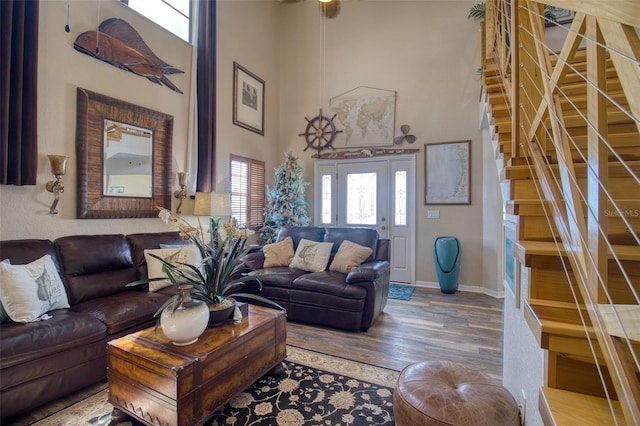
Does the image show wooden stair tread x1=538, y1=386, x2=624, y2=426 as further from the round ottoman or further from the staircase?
the round ottoman

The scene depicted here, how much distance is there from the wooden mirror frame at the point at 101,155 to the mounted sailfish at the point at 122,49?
0.43 meters

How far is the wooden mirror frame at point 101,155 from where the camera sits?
3.02m

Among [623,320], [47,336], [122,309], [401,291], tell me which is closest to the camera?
[623,320]

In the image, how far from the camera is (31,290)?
2.10m

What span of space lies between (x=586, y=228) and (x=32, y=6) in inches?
161

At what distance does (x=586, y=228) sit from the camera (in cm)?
82

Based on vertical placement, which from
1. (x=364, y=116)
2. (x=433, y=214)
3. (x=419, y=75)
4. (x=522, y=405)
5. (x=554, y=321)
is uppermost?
(x=419, y=75)

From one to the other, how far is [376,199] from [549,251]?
4.40 metres

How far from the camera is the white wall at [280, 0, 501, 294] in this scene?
474 centimetres

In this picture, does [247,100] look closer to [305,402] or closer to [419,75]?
[419,75]

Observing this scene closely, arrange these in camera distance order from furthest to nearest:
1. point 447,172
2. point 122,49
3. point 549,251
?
point 447,172 → point 122,49 → point 549,251

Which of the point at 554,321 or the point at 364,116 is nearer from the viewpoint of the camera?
the point at 554,321

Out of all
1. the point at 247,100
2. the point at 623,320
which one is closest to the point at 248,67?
the point at 247,100

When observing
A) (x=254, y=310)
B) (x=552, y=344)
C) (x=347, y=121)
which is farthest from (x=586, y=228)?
(x=347, y=121)
